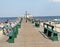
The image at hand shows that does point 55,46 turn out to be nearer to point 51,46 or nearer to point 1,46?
point 51,46

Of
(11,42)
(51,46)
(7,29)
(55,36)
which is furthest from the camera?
(7,29)

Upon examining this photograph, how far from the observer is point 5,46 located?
594 inches

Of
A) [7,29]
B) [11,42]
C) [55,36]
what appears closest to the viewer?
[11,42]

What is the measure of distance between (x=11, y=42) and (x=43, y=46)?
126 inches

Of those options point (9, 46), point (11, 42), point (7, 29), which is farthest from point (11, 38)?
point (7, 29)

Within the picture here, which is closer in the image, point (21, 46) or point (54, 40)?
point (21, 46)

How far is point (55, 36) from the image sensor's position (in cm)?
1839

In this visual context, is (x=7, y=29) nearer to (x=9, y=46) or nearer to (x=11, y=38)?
(x=11, y=38)

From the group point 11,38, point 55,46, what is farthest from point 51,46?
point 11,38

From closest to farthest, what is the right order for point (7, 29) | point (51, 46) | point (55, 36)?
1. point (51, 46)
2. point (55, 36)
3. point (7, 29)

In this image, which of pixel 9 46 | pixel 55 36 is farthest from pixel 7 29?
pixel 9 46

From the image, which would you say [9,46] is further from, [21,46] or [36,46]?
[36,46]

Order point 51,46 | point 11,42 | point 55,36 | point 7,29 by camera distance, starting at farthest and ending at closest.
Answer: point 7,29
point 55,36
point 11,42
point 51,46

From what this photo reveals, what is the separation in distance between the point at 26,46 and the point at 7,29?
1614cm
